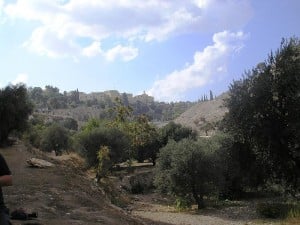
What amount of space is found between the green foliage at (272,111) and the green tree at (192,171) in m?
10.8

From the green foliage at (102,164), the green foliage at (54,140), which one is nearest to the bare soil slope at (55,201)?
the green foliage at (102,164)

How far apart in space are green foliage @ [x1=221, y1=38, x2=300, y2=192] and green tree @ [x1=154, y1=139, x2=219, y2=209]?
35.3 feet

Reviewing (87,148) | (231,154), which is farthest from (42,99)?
(231,154)

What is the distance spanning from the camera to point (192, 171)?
3734 centimetres

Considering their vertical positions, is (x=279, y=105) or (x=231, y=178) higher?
(x=279, y=105)

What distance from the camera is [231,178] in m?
41.7

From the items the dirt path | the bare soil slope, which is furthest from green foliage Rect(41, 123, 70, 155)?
the bare soil slope

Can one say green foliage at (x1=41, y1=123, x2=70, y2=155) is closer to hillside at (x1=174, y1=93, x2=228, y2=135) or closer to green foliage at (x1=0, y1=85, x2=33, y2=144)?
green foliage at (x1=0, y1=85, x2=33, y2=144)

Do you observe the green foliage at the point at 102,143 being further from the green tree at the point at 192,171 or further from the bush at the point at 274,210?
the bush at the point at 274,210

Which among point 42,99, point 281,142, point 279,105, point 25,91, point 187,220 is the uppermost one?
point 42,99

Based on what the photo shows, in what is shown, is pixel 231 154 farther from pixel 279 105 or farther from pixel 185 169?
pixel 185 169

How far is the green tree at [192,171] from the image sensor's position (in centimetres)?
3725

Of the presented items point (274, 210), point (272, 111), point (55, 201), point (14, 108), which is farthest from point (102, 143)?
point (55, 201)

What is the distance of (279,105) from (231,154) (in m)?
5.88
